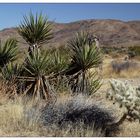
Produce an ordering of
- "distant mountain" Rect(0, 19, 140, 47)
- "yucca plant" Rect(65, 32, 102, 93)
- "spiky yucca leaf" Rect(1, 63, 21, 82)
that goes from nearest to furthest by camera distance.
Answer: "spiky yucca leaf" Rect(1, 63, 21, 82) < "yucca plant" Rect(65, 32, 102, 93) < "distant mountain" Rect(0, 19, 140, 47)

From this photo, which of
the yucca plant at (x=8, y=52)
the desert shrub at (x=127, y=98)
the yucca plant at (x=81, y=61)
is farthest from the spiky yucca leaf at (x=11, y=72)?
the desert shrub at (x=127, y=98)

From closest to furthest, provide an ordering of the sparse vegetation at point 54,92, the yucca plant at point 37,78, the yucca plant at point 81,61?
the sparse vegetation at point 54,92 < the yucca plant at point 37,78 < the yucca plant at point 81,61

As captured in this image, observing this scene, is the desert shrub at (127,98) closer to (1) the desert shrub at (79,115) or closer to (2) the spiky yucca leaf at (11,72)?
(1) the desert shrub at (79,115)

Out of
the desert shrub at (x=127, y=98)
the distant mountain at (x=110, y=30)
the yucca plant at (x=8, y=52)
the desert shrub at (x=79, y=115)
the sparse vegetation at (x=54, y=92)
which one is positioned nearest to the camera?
the desert shrub at (x=127, y=98)

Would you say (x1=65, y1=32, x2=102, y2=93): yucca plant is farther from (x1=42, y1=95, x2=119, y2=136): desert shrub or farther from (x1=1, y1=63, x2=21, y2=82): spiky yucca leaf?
(x1=42, y1=95, x2=119, y2=136): desert shrub

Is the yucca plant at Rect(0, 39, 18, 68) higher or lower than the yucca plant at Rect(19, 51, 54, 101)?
higher

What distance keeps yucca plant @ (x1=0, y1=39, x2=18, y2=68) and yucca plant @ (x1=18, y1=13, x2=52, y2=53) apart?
2.24ft

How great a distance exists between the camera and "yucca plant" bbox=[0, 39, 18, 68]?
12273 millimetres

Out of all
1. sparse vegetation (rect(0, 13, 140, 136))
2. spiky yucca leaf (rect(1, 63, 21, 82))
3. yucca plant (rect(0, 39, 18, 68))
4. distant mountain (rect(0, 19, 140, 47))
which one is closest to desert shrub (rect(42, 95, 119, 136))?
sparse vegetation (rect(0, 13, 140, 136))

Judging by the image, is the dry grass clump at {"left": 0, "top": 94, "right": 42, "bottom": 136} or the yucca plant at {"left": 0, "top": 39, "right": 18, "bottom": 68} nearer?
the dry grass clump at {"left": 0, "top": 94, "right": 42, "bottom": 136}

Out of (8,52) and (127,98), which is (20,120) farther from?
(8,52)

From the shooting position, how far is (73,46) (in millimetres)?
12055

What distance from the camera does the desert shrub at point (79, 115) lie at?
890 cm

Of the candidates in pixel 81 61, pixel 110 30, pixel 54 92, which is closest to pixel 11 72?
pixel 54 92
